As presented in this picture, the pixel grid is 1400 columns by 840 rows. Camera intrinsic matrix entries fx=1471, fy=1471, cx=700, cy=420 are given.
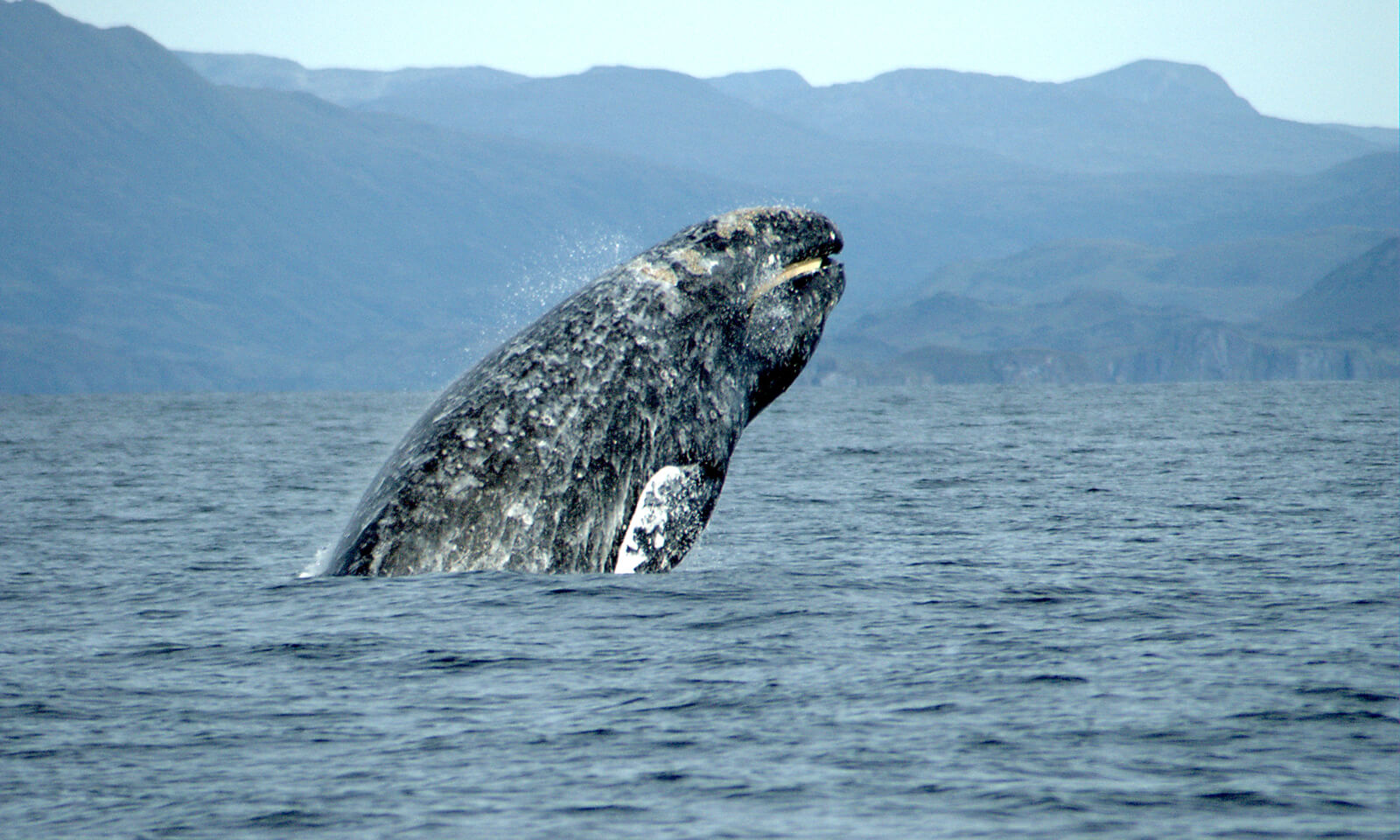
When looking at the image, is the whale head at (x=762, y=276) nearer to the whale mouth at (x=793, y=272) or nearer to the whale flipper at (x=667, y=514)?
the whale mouth at (x=793, y=272)

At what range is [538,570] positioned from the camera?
29.8 ft

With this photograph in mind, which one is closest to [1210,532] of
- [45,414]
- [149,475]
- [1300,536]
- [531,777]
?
[1300,536]

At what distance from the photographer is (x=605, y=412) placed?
30.6ft

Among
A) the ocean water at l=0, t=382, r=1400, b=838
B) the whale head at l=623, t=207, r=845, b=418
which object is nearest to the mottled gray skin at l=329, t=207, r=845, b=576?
the whale head at l=623, t=207, r=845, b=418

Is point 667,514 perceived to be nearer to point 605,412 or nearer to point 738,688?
point 605,412

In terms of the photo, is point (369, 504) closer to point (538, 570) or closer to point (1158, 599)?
point (538, 570)

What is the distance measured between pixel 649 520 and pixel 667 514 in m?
0.12

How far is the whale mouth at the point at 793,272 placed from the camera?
10.4m

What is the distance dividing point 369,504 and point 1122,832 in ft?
17.6

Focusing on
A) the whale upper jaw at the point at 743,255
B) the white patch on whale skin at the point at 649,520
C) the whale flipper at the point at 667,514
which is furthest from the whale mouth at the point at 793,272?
the white patch on whale skin at the point at 649,520

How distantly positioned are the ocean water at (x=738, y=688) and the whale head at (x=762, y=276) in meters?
1.72

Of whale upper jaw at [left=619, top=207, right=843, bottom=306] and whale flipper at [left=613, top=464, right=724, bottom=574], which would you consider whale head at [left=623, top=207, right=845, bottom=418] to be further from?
whale flipper at [left=613, top=464, right=724, bottom=574]

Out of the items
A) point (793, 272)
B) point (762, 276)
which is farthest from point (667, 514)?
point (793, 272)

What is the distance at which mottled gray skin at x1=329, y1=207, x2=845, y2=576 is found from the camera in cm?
883
